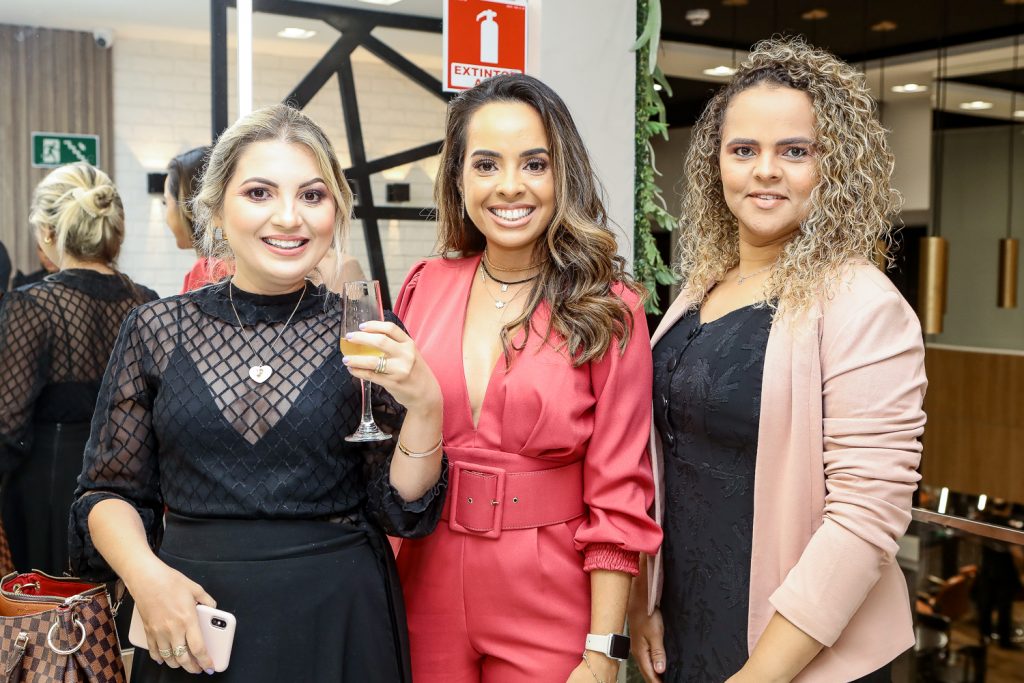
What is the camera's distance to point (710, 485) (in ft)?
6.00

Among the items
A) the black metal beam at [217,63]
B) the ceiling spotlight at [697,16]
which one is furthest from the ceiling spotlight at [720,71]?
the black metal beam at [217,63]

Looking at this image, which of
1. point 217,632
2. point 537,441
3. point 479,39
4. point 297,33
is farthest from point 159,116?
point 217,632

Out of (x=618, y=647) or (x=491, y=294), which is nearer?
(x=618, y=647)

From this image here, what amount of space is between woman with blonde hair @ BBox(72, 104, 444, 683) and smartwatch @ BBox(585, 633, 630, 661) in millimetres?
362

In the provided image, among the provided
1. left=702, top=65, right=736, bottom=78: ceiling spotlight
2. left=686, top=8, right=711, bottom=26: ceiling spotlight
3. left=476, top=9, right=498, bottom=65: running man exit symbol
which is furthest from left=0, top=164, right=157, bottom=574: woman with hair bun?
left=702, top=65, right=736, bottom=78: ceiling spotlight

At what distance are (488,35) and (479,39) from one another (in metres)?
0.03

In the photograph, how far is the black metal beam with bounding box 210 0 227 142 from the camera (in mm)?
2682

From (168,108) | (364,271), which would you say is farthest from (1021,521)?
(168,108)

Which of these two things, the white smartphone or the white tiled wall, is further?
the white tiled wall

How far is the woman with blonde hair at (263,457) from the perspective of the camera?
162 centimetres

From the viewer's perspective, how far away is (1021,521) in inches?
264

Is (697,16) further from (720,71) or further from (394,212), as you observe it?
(394,212)

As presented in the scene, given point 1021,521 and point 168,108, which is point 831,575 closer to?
point 168,108

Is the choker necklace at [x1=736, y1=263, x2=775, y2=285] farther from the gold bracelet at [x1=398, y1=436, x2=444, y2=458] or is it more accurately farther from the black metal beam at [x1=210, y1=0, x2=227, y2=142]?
the black metal beam at [x1=210, y1=0, x2=227, y2=142]
